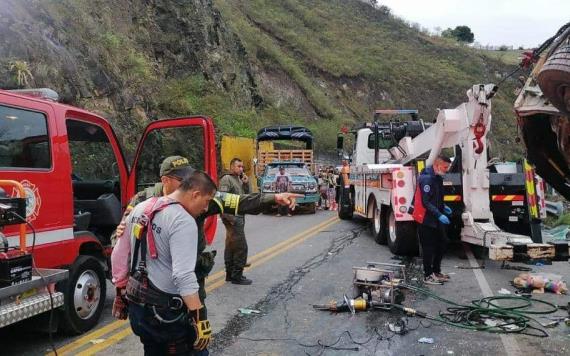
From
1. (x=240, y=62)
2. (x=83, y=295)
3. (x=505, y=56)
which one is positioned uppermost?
(x=505, y=56)

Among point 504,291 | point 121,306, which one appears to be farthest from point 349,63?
point 121,306

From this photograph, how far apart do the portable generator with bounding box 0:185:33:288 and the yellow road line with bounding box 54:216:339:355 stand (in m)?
1.03

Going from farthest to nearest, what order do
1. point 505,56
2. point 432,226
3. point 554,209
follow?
point 505,56, point 554,209, point 432,226

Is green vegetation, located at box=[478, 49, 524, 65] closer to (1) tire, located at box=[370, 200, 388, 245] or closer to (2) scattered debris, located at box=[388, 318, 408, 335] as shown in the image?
(1) tire, located at box=[370, 200, 388, 245]

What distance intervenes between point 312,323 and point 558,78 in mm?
3519

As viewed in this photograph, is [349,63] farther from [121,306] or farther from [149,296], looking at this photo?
[149,296]

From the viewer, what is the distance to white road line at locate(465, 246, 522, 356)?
511cm

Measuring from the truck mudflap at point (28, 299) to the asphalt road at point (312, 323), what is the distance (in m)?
0.61

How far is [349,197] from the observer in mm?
15562

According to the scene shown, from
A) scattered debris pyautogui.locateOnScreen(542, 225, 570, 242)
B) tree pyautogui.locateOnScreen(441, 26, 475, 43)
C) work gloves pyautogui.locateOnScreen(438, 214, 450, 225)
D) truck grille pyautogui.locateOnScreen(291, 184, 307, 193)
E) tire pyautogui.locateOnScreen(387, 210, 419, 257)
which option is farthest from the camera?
tree pyautogui.locateOnScreen(441, 26, 475, 43)

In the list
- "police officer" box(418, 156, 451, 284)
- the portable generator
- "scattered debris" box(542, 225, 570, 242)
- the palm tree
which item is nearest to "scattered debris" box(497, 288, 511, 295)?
"police officer" box(418, 156, 451, 284)

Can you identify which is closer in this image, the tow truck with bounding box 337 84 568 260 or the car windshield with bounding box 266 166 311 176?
the tow truck with bounding box 337 84 568 260

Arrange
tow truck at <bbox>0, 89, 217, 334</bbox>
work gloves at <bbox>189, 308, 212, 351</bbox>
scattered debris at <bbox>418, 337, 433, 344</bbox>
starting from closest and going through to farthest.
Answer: work gloves at <bbox>189, 308, 212, 351</bbox> → tow truck at <bbox>0, 89, 217, 334</bbox> → scattered debris at <bbox>418, 337, 433, 344</bbox>

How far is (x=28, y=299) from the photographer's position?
456 centimetres
